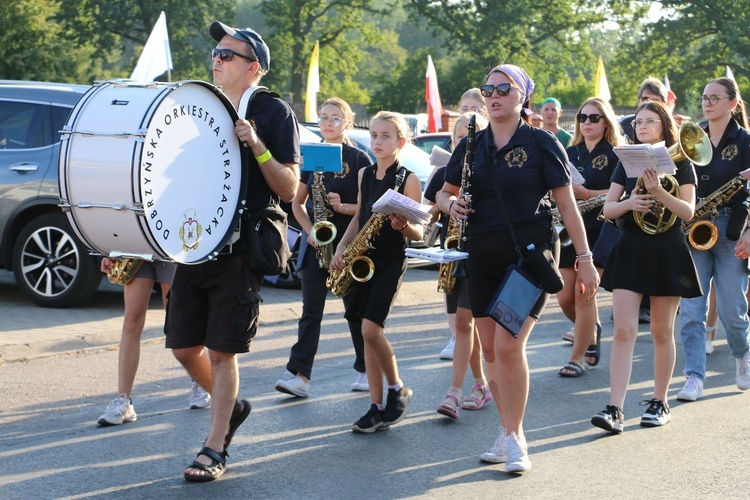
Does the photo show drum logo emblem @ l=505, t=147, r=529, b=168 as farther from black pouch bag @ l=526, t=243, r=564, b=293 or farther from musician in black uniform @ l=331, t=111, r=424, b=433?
musician in black uniform @ l=331, t=111, r=424, b=433

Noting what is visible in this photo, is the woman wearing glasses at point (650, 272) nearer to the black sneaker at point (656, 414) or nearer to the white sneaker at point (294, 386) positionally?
the black sneaker at point (656, 414)

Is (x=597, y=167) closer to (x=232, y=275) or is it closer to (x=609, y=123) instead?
(x=609, y=123)

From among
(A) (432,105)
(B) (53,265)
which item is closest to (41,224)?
(B) (53,265)

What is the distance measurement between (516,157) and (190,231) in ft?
5.46

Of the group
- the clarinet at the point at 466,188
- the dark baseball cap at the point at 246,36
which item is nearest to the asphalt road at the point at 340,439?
the clarinet at the point at 466,188

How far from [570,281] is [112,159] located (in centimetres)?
452

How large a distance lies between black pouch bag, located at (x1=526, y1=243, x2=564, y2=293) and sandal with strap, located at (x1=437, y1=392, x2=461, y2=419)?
1.40 metres

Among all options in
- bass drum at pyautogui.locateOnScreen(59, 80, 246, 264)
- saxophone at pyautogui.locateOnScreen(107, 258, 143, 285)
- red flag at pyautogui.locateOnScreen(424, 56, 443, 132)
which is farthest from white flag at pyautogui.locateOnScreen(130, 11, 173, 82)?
bass drum at pyautogui.locateOnScreen(59, 80, 246, 264)

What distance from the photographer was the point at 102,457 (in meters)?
5.75

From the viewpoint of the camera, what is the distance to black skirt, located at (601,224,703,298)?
6.60m

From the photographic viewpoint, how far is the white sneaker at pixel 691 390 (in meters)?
7.34

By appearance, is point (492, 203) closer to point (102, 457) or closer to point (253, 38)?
point (253, 38)

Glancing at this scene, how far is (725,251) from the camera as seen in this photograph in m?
7.65

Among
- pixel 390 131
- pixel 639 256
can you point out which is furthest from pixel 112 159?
pixel 639 256
